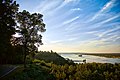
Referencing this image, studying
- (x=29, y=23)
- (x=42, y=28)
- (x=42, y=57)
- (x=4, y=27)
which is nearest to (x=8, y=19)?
(x=4, y=27)

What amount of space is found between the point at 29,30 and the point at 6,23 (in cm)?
614

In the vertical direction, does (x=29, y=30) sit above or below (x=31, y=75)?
above

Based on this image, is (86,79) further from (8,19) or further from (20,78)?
(8,19)

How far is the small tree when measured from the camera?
116 feet

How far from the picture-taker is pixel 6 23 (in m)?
30.6

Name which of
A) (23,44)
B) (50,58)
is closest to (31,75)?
(23,44)

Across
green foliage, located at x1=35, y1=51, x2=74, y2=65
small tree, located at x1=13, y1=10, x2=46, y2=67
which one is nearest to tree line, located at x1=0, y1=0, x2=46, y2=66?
small tree, located at x1=13, y1=10, x2=46, y2=67

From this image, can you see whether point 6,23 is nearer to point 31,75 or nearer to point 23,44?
point 23,44

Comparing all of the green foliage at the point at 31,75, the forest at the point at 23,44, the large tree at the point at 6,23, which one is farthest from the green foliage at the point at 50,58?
the large tree at the point at 6,23

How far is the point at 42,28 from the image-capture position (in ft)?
120

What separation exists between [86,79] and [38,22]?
45.3 ft

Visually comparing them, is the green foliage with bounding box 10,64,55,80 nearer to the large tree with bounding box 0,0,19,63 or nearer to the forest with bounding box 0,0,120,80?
the forest with bounding box 0,0,120,80

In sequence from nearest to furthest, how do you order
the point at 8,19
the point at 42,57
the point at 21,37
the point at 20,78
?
1. the point at 20,78
2. the point at 8,19
3. the point at 21,37
4. the point at 42,57

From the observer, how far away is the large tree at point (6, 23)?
2825 cm
